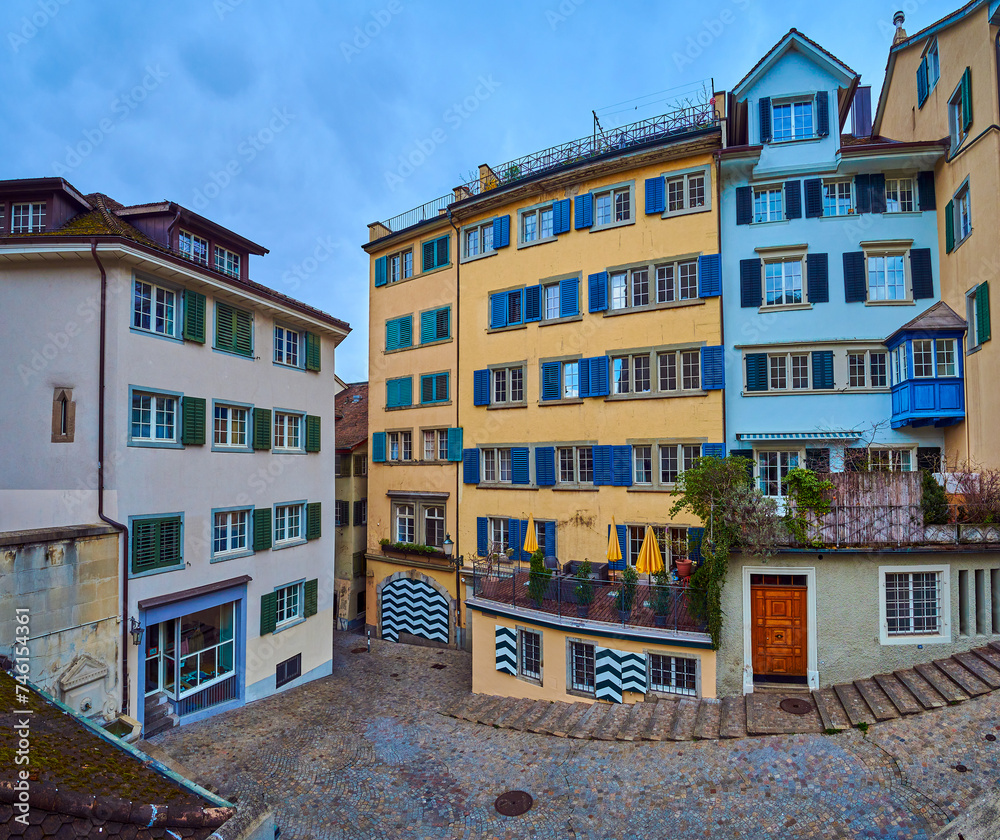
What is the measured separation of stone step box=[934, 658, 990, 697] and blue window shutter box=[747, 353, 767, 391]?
8740 millimetres

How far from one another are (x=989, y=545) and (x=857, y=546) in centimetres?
255

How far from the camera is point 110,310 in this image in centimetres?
1323

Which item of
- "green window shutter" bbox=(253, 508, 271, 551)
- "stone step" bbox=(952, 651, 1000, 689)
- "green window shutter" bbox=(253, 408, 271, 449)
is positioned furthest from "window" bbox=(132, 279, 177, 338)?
"stone step" bbox=(952, 651, 1000, 689)

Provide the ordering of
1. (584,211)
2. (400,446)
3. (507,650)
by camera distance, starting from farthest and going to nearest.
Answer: (400,446), (584,211), (507,650)

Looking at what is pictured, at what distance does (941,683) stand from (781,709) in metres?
2.92

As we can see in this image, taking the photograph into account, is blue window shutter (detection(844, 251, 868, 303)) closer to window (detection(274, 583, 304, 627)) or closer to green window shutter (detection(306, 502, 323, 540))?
green window shutter (detection(306, 502, 323, 540))

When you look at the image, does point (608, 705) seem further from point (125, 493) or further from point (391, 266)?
point (391, 266)

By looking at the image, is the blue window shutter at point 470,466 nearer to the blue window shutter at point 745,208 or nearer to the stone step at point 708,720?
the stone step at point 708,720

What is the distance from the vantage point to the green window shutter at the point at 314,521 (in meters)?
19.0

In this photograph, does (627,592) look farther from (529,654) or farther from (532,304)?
(532,304)

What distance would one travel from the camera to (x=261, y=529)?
16938mm

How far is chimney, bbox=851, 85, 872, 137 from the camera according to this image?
23.6m

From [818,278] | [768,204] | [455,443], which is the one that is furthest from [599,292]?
[455,443]

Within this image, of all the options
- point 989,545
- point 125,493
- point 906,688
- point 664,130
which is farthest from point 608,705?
point 664,130
